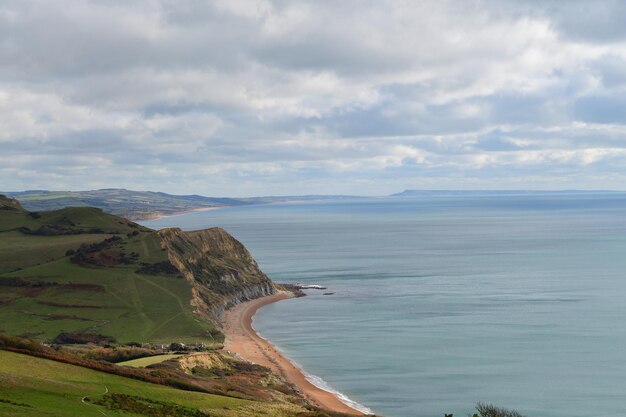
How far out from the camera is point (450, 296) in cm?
17025

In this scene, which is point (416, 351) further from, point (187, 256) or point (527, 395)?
point (187, 256)

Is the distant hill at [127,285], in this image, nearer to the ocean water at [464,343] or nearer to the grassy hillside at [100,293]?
the grassy hillside at [100,293]

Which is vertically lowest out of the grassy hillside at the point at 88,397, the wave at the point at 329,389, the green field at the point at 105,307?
the wave at the point at 329,389

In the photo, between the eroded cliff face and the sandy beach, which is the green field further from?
the eroded cliff face

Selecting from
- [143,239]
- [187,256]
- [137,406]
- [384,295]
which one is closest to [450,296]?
[384,295]

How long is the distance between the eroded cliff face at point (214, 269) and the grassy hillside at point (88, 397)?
9143 centimetres

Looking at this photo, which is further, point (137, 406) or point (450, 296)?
point (450, 296)

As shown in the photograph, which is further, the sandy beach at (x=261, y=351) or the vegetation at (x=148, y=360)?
the sandy beach at (x=261, y=351)

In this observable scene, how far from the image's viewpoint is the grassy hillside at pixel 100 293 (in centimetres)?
12838

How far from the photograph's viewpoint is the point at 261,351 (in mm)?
118562

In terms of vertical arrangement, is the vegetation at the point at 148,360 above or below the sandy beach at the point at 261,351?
above

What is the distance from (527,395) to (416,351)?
26989 mm

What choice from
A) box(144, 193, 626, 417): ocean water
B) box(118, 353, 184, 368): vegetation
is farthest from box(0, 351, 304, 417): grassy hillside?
box(144, 193, 626, 417): ocean water

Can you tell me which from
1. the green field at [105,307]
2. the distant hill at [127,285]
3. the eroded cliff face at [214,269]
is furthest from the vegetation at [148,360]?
the eroded cliff face at [214,269]
